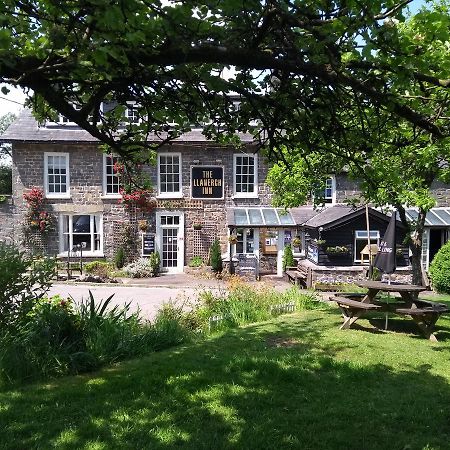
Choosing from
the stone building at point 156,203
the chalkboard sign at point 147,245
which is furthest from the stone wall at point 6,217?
the chalkboard sign at point 147,245

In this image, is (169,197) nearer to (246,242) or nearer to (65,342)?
(246,242)

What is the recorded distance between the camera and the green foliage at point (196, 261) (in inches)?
854

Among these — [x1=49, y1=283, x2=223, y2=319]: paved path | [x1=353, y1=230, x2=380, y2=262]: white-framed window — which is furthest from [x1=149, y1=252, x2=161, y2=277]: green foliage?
[x1=353, y1=230, x2=380, y2=262]: white-framed window

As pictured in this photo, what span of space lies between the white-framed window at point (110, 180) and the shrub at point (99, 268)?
3.28 metres

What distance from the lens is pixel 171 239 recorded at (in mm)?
22250

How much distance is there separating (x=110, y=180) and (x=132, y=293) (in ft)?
26.7

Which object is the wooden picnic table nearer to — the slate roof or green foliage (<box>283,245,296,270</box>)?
green foliage (<box>283,245,296,270</box>)

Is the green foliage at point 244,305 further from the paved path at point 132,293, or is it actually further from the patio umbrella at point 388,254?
the paved path at point 132,293

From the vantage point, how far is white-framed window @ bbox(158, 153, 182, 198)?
72.9ft

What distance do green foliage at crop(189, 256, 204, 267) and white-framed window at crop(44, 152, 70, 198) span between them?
6577 mm

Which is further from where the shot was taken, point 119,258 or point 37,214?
point 37,214

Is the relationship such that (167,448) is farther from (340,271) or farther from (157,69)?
(340,271)

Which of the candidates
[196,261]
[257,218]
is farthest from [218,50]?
[196,261]

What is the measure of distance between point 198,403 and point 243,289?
6497 millimetres
